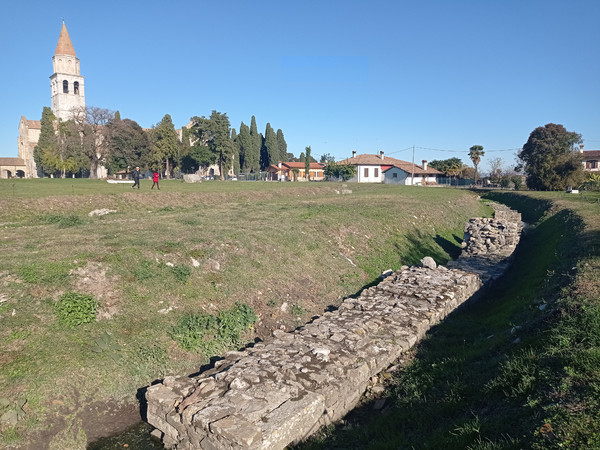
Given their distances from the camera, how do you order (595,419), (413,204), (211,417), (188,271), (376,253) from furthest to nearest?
Answer: 1. (413,204)
2. (376,253)
3. (188,271)
4. (211,417)
5. (595,419)

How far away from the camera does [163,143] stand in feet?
201

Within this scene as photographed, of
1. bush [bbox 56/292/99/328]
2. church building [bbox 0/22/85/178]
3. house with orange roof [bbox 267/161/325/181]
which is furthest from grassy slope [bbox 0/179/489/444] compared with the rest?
church building [bbox 0/22/85/178]

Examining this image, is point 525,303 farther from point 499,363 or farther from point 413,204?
point 413,204

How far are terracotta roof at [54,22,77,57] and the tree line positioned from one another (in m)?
22.4

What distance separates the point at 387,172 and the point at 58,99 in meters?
70.8

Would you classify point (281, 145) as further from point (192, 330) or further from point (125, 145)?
point (192, 330)

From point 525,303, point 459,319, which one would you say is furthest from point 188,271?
point 525,303

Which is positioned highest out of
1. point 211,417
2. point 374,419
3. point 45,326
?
point 45,326

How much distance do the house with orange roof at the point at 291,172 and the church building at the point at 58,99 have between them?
4253 cm

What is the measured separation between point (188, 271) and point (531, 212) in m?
29.3

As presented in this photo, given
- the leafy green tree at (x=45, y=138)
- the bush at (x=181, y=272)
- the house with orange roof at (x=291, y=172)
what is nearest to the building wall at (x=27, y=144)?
the leafy green tree at (x=45, y=138)

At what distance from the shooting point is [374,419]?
20.5 feet

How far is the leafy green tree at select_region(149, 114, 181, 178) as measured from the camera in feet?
200

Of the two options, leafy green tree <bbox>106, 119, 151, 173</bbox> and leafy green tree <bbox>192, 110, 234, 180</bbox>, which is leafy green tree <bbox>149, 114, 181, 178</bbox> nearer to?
leafy green tree <bbox>106, 119, 151, 173</bbox>
